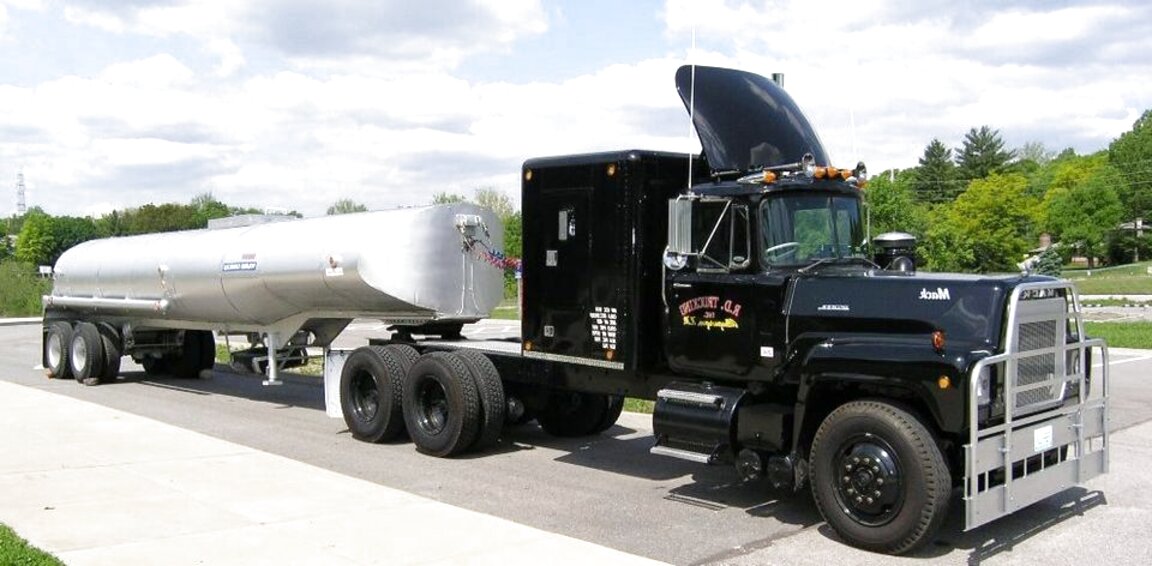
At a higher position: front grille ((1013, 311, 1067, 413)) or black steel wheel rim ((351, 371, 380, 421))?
front grille ((1013, 311, 1067, 413))

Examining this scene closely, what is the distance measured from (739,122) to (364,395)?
6.02 meters

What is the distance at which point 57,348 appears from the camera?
19.7 m

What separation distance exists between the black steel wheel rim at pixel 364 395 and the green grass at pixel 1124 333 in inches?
712

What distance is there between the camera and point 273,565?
6.89 meters

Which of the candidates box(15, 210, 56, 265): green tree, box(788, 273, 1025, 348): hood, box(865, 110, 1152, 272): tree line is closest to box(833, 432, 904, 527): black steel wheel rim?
box(788, 273, 1025, 348): hood

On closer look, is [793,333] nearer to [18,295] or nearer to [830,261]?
[830,261]

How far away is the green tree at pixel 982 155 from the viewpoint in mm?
116750

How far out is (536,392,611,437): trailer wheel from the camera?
40.4 feet

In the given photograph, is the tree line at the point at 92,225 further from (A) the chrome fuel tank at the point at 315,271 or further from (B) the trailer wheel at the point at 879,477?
(B) the trailer wheel at the point at 879,477

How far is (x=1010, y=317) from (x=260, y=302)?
1076 centimetres

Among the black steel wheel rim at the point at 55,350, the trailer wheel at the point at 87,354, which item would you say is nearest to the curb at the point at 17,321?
the black steel wheel rim at the point at 55,350

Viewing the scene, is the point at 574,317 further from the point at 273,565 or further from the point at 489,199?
the point at 489,199

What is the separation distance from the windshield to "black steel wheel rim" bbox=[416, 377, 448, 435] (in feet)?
14.8

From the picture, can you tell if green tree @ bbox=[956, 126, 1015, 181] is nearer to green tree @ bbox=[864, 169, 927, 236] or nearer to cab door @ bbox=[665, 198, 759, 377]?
green tree @ bbox=[864, 169, 927, 236]
